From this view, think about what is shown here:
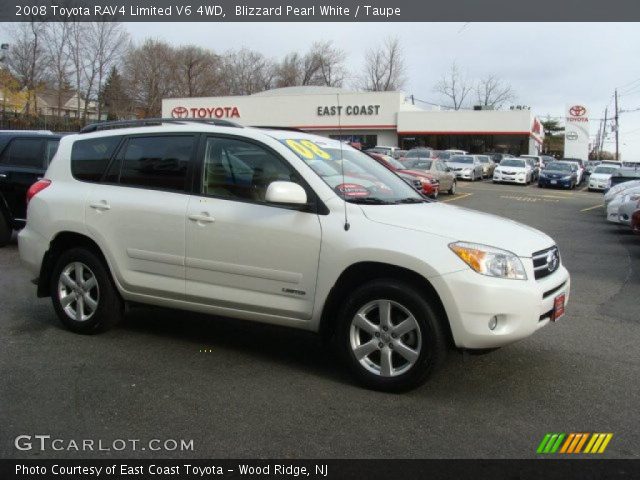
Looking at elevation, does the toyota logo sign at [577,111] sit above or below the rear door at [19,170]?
above

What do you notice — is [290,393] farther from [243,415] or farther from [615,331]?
[615,331]

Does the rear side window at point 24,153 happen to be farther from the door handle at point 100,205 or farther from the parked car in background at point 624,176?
the parked car in background at point 624,176

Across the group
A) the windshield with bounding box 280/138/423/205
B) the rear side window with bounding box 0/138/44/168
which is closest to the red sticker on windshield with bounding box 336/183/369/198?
the windshield with bounding box 280/138/423/205

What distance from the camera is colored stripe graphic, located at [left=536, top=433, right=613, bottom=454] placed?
141 inches

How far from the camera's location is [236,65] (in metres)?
88.3

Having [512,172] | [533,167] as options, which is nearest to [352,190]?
[512,172]

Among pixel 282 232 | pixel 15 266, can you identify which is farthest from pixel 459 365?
pixel 15 266

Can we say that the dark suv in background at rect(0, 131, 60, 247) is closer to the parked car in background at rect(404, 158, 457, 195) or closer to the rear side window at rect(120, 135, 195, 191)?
the rear side window at rect(120, 135, 195, 191)

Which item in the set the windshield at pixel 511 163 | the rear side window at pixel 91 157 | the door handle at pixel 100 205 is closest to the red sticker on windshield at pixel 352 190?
the door handle at pixel 100 205

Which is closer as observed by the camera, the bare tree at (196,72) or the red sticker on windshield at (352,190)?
the red sticker on windshield at (352,190)

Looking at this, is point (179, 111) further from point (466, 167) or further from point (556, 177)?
point (556, 177)

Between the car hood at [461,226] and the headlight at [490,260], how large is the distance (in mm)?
47

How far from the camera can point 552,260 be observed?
470cm

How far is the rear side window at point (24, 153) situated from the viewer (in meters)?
10.1
